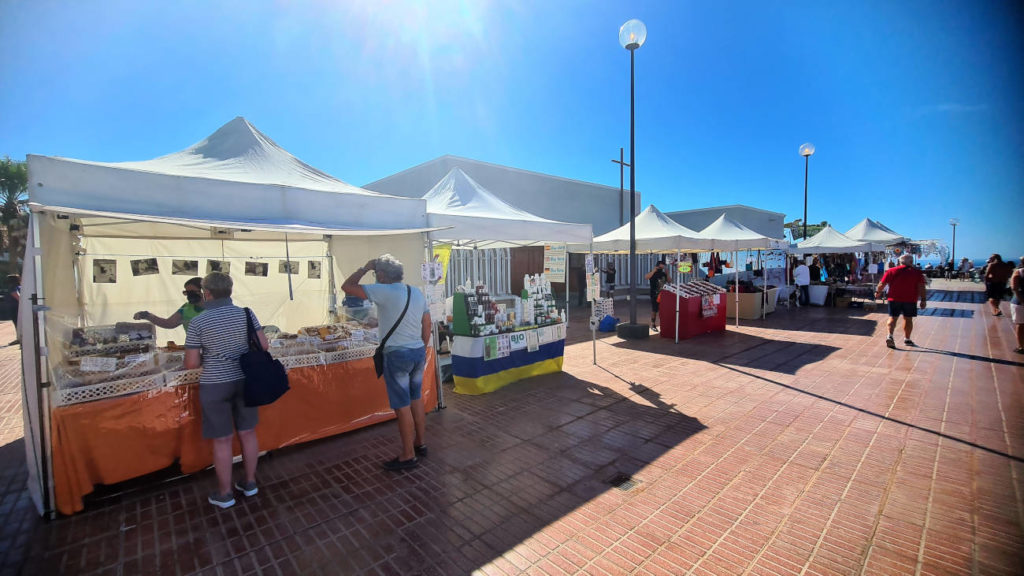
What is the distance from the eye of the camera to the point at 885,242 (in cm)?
1619

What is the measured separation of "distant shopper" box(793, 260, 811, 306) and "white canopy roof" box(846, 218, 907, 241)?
4.94 m

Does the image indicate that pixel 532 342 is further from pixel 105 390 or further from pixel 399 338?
pixel 105 390

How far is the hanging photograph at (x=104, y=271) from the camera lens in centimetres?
463

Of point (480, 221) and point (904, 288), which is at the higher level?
point (480, 221)

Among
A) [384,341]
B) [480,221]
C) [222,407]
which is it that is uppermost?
[480,221]

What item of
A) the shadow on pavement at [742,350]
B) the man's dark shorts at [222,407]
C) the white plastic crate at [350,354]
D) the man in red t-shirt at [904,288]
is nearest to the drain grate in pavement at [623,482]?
the white plastic crate at [350,354]

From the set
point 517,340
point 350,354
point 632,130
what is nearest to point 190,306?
point 350,354

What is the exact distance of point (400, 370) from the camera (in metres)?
3.27

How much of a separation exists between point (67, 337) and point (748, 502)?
16.6 ft

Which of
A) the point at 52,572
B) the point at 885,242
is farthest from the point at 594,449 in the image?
the point at 885,242

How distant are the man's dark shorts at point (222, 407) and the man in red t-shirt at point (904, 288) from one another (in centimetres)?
872

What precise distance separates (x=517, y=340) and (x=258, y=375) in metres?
3.15

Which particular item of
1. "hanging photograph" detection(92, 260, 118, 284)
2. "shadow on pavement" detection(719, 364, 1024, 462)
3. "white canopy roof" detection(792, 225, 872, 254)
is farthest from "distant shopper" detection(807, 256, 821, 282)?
"hanging photograph" detection(92, 260, 118, 284)

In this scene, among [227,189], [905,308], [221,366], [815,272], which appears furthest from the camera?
[815,272]
